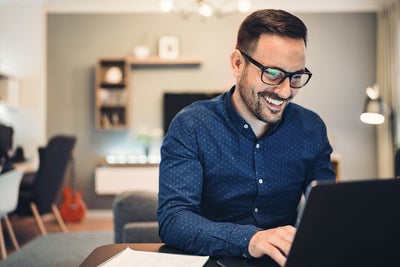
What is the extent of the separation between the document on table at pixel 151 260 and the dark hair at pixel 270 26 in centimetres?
58

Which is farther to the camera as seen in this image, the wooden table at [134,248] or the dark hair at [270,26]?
the dark hair at [270,26]

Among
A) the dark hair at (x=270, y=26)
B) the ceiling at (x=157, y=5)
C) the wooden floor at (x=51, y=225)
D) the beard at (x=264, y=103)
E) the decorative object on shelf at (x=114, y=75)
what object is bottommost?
the wooden floor at (x=51, y=225)

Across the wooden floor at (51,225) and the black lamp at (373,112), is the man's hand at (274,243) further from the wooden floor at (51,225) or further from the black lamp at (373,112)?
the black lamp at (373,112)

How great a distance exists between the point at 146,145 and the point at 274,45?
15.0 feet

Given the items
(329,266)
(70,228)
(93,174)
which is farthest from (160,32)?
(329,266)

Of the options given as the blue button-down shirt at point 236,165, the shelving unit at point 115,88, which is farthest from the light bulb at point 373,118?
the blue button-down shirt at point 236,165

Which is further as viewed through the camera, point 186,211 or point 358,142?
point 358,142

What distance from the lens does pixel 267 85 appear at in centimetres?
124

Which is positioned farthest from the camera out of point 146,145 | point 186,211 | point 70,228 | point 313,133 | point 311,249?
point 146,145

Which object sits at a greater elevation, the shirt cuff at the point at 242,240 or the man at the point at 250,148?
the man at the point at 250,148

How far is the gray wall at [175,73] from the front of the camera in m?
5.81

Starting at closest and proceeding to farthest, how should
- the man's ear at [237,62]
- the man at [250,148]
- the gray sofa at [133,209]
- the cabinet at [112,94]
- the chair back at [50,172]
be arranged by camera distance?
1. the man at [250,148]
2. the man's ear at [237,62]
3. the gray sofa at [133,209]
4. the chair back at [50,172]
5. the cabinet at [112,94]

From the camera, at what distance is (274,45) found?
1.21 m

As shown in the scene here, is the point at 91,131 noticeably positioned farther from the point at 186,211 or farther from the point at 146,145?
the point at 186,211
